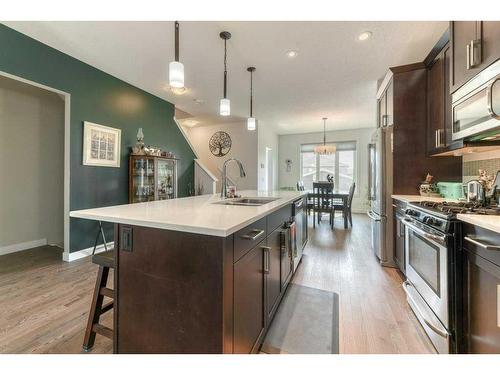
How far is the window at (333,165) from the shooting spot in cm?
735

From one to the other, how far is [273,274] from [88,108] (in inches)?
133

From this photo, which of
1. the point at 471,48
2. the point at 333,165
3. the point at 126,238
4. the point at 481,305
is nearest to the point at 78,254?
the point at 126,238

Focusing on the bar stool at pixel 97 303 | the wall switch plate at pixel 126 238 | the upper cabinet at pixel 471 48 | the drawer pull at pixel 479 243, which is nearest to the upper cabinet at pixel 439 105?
the upper cabinet at pixel 471 48

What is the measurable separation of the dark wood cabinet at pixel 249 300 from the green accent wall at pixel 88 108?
2918 millimetres

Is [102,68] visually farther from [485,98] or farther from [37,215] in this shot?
[485,98]

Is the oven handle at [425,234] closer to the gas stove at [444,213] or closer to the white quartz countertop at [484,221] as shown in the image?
the gas stove at [444,213]

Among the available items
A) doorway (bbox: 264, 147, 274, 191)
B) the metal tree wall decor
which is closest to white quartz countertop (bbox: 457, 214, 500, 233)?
the metal tree wall decor

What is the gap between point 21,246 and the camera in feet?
11.1

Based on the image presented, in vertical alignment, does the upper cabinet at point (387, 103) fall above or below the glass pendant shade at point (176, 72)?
above

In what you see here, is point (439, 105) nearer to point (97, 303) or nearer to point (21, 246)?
point (97, 303)

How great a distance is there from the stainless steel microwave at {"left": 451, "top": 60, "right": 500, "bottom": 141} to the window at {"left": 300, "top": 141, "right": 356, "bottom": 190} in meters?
5.63

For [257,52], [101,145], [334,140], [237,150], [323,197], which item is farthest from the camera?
[334,140]

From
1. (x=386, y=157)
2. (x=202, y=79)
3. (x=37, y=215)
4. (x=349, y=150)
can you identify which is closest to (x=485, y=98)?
(x=386, y=157)

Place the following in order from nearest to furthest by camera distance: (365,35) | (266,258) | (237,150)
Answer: (266,258)
(365,35)
(237,150)
